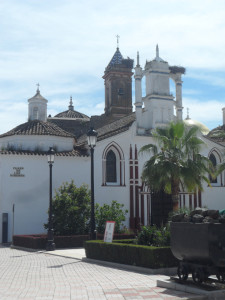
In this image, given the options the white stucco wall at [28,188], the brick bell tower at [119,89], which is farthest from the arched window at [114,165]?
the brick bell tower at [119,89]

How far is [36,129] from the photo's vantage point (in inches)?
1339

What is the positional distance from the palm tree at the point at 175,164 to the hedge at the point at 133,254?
6664mm

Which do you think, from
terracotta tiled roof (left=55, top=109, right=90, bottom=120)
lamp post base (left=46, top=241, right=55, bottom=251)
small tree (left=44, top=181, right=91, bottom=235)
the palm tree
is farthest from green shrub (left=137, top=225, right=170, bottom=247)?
terracotta tiled roof (left=55, top=109, right=90, bottom=120)

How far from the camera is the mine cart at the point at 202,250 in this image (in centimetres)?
924

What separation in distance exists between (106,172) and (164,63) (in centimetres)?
1073

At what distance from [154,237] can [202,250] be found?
6.84 m

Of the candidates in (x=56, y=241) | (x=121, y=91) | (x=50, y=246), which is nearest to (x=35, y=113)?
(x=121, y=91)

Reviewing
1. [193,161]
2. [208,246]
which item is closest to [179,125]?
[193,161]

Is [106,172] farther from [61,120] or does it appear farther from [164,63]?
[61,120]

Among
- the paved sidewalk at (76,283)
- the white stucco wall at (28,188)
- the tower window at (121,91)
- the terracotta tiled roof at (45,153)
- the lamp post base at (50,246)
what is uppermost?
the tower window at (121,91)

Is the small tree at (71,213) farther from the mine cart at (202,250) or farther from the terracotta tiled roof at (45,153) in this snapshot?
the mine cart at (202,250)

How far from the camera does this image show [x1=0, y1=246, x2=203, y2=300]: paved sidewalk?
9445 millimetres

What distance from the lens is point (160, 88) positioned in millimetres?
35312

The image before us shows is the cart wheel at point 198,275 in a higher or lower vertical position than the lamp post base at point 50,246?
higher
